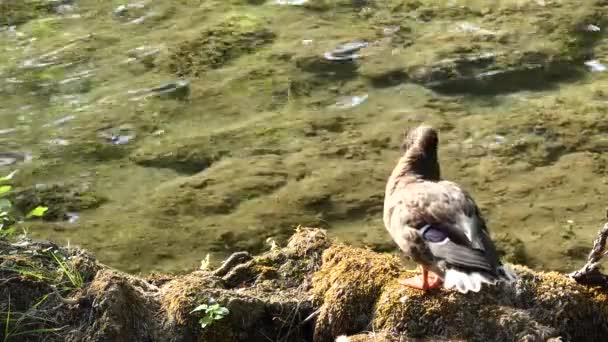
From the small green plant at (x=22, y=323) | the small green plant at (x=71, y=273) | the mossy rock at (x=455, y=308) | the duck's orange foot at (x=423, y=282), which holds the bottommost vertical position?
the mossy rock at (x=455, y=308)

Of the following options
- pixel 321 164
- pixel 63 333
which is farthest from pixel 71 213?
pixel 63 333

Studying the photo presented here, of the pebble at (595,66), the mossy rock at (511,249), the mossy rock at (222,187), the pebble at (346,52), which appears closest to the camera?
the mossy rock at (511,249)

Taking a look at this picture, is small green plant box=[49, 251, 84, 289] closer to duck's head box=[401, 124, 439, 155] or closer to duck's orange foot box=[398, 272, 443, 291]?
duck's orange foot box=[398, 272, 443, 291]

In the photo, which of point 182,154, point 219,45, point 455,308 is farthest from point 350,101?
point 455,308

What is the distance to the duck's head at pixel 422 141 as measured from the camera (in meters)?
4.18

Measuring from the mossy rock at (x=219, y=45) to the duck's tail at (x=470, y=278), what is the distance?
14.6ft

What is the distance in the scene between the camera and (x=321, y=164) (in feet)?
19.9

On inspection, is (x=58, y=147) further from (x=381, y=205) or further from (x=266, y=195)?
(x=381, y=205)

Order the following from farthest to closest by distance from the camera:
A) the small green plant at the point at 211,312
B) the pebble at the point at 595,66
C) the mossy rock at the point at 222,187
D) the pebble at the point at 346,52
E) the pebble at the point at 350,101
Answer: the pebble at the point at 346,52
the pebble at the point at 595,66
the pebble at the point at 350,101
the mossy rock at the point at 222,187
the small green plant at the point at 211,312

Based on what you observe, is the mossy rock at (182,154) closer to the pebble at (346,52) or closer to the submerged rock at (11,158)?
the submerged rock at (11,158)

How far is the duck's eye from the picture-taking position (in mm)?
3477

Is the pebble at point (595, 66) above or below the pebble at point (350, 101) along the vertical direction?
above

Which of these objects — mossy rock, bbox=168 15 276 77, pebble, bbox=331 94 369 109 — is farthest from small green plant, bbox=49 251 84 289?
mossy rock, bbox=168 15 276 77

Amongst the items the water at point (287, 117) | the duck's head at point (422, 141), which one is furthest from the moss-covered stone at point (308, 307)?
the water at point (287, 117)
